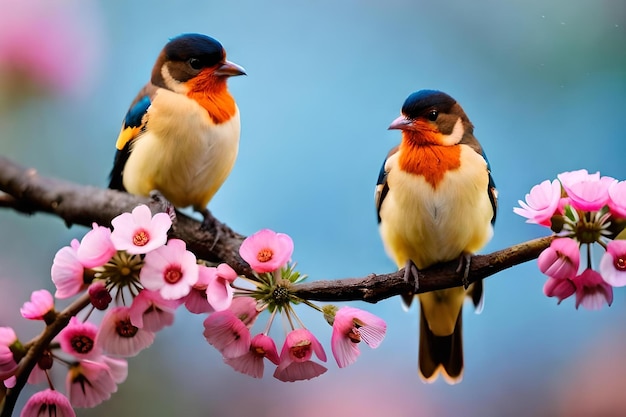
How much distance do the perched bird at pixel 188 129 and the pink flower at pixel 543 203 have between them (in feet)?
1.22

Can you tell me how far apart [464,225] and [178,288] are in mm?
362

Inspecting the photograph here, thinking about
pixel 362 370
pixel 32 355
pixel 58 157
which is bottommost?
pixel 32 355

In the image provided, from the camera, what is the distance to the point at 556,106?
1.11m

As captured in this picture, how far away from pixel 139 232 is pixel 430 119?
376 millimetres

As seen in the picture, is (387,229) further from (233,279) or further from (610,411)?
(610,411)

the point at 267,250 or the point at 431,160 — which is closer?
the point at 267,250

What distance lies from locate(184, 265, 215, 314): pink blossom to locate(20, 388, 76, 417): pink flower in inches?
7.9

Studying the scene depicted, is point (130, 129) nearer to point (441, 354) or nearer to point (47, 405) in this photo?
point (47, 405)

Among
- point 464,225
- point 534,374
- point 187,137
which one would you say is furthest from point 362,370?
point 187,137

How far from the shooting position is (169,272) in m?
0.71

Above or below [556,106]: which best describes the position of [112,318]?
below

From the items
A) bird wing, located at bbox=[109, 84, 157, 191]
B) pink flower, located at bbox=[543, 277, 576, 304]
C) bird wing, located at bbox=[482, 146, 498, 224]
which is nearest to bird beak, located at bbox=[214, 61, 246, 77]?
bird wing, located at bbox=[109, 84, 157, 191]

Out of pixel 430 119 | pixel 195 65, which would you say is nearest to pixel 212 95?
pixel 195 65

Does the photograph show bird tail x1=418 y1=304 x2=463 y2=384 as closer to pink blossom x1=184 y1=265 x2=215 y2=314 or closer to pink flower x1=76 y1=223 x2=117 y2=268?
pink blossom x1=184 y1=265 x2=215 y2=314
